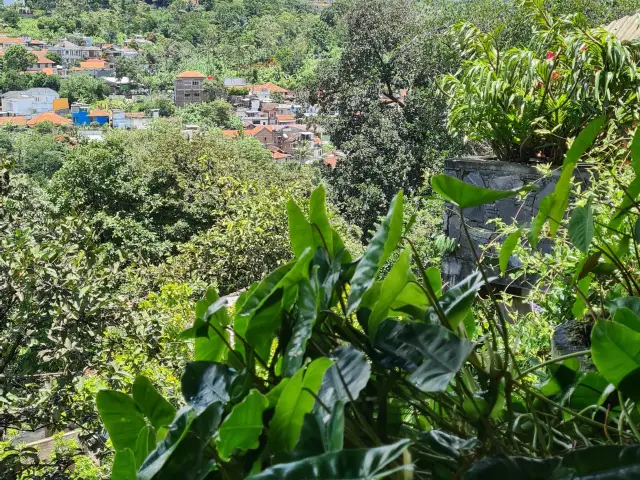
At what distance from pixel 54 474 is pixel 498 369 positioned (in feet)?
6.90

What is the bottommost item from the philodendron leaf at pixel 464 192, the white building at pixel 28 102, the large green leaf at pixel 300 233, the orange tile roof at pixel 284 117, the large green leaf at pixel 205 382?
the white building at pixel 28 102

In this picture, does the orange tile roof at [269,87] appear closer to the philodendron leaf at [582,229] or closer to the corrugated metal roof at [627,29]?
the corrugated metal roof at [627,29]

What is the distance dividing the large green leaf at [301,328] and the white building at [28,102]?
33.9 metres

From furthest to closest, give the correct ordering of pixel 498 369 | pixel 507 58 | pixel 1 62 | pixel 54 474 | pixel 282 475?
pixel 1 62, pixel 507 58, pixel 54 474, pixel 498 369, pixel 282 475

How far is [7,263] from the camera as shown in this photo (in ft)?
7.39

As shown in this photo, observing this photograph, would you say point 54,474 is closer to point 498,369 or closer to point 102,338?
point 102,338

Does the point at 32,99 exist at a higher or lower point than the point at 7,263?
lower

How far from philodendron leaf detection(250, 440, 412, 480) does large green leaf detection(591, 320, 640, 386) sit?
0.15 metres

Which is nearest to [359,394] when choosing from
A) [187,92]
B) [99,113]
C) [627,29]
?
[627,29]

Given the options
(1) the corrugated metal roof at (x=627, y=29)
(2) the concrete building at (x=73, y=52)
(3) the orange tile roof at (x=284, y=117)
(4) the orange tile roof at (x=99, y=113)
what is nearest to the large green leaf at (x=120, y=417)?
(1) the corrugated metal roof at (x=627, y=29)

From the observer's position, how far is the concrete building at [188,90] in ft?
104

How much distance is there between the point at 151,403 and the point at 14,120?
33.3 m

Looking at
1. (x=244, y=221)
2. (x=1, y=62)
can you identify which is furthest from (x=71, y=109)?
(x=244, y=221)

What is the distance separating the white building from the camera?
32.1 meters
